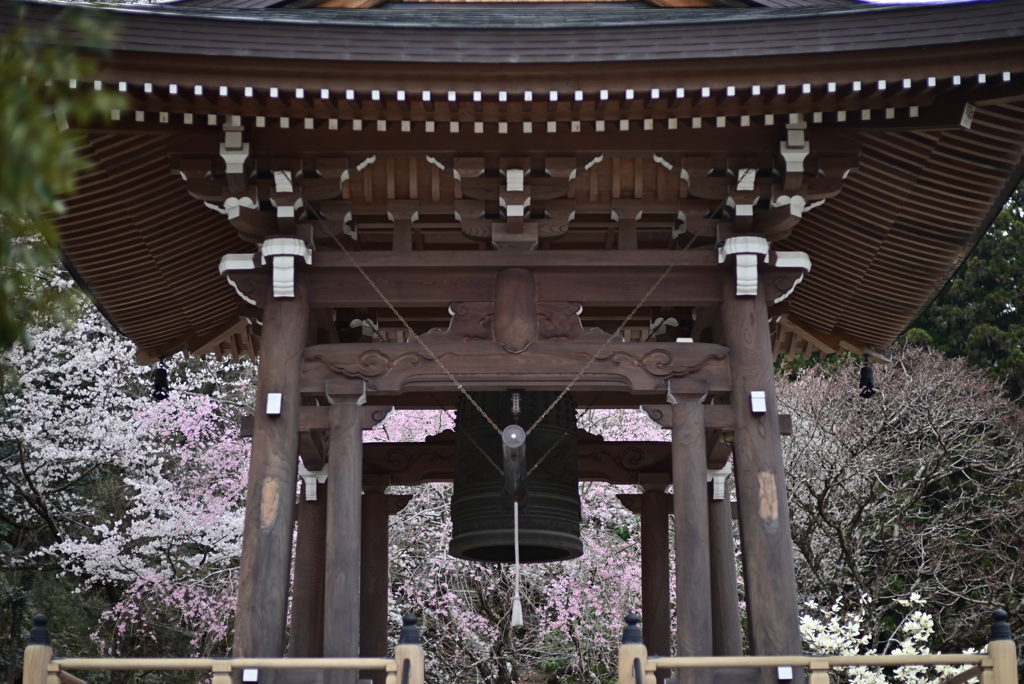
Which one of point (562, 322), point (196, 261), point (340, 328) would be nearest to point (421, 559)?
point (340, 328)

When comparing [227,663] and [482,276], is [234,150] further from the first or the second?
[227,663]

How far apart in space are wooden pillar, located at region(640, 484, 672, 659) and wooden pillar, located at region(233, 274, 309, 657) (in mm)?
3400

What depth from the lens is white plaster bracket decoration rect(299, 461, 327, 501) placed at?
7898 mm

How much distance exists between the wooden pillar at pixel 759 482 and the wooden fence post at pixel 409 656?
1918mm

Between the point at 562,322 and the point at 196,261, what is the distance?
9.71 ft

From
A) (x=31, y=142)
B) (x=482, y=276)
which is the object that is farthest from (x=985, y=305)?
(x=31, y=142)

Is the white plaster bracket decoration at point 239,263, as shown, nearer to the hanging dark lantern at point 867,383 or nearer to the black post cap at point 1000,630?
the black post cap at point 1000,630

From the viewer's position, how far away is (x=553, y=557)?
7.18 meters

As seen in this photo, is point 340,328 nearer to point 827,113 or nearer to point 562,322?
point 562,322

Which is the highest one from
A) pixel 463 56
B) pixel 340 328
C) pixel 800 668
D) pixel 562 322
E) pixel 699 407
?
pixel 463 56

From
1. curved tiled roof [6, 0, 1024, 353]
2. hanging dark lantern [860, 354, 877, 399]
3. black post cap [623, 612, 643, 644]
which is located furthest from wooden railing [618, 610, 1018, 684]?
hanging dark lantern [860, 354, 877, 399]

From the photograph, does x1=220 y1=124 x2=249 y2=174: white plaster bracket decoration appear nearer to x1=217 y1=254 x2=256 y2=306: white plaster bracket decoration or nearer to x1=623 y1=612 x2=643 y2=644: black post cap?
x1=217 y1=254 x2=256 y2=306: white plaster bracket decoration

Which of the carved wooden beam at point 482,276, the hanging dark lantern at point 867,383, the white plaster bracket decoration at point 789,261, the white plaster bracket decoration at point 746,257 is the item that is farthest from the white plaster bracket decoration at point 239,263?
the hanging dark lantern at point 867,383

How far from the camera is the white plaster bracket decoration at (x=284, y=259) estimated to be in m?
6.35
